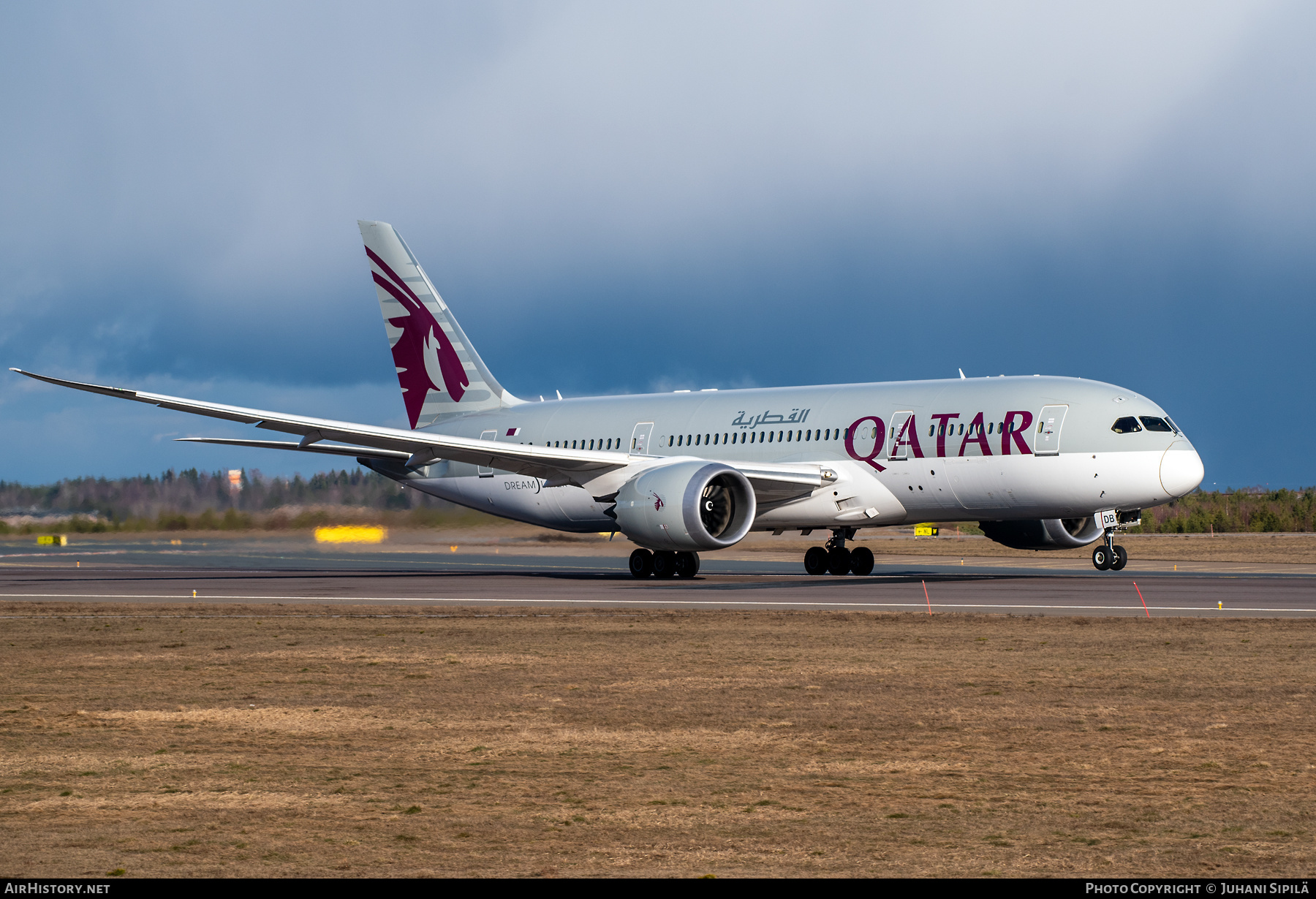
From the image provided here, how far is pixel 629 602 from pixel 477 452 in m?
9.76

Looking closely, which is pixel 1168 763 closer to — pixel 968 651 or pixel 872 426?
pixel 968 651

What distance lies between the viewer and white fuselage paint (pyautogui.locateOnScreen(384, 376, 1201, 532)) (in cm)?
2941

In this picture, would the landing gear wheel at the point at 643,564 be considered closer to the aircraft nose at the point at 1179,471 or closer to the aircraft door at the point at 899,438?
the aircraft door at the point at 899,438

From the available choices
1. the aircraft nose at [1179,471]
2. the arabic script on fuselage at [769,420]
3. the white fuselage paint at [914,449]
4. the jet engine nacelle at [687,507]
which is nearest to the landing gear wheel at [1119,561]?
the white fuselage paint at [914,449]

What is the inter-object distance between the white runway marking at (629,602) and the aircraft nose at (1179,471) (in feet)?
25.1

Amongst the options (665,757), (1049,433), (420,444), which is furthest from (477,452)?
(665,757)

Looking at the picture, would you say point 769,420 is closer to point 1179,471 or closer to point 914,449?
point 914,449

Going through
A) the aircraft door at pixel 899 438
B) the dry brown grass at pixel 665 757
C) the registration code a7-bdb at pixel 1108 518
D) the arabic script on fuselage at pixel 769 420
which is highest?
the arabic script on fuselage at pixel 769 420

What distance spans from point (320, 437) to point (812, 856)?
26.4 metres

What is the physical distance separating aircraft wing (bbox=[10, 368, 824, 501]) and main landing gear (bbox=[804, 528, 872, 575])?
2.60 meters

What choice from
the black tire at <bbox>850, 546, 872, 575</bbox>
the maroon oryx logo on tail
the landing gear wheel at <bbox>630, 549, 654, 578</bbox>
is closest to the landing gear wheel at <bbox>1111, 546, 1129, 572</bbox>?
the black tire at <bbox>850, 546, 872, 575</bbox>

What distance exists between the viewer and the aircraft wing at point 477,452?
30766mm

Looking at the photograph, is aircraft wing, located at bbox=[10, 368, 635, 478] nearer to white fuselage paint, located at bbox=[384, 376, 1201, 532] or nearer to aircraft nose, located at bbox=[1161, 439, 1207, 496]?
white fuselage paint, located at bbox=[384, 376, 1201, 532]

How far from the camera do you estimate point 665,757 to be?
9312 millimetres
